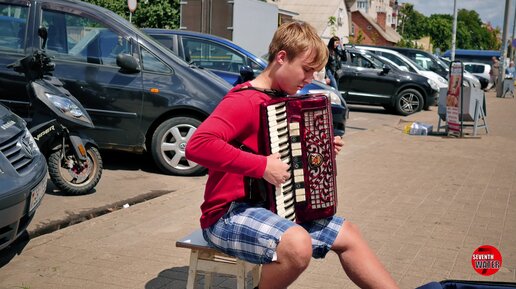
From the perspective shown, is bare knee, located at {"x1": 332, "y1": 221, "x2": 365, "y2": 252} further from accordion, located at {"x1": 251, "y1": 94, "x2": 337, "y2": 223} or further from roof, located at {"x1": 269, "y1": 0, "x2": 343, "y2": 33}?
roof, located at {"x1": 269, "y1": 0, "x2": 343, "y2": 33}

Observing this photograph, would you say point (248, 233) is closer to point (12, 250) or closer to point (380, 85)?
point (12, 250)

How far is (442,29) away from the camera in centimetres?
10775

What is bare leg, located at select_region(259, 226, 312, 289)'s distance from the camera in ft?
9.75

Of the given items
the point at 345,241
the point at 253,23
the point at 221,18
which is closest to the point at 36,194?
the point at 345,241

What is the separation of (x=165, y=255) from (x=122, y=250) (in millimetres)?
349

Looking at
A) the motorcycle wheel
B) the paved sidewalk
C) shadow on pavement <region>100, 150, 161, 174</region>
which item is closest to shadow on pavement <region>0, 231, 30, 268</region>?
the paved sidewalk

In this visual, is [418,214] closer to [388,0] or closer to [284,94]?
[284,94]

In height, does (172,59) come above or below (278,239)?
above

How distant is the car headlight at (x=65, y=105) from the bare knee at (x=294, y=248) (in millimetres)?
3860

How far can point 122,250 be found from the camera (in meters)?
4.93

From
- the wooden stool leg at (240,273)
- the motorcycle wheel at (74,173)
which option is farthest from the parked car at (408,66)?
the wooden stool leg at (240,273)

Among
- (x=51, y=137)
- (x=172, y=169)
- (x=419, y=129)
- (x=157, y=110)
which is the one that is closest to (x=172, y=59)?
(x=157, y=110)

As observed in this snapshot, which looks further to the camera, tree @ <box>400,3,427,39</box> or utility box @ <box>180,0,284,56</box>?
tree @ <box>400,3,427,39</box>

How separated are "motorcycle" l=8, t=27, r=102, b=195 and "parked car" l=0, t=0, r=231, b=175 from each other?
869 mm
